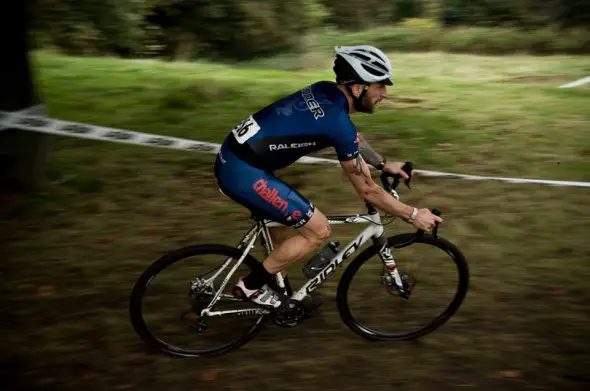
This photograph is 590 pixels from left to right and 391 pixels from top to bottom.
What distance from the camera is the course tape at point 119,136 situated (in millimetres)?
6320

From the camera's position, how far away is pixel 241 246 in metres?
4.21

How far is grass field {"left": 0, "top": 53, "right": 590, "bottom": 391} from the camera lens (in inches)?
171

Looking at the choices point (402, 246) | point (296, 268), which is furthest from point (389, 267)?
point (296, 268)

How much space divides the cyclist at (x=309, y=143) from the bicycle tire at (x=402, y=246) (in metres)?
0.37

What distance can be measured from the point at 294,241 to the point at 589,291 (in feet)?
9.31

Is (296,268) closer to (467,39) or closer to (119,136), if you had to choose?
(119,136)

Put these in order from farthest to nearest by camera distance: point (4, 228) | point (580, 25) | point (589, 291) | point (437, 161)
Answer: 1. point (580, 25)
2. point (437, 161)
3. point (4, 228)
4. point (589, 291)

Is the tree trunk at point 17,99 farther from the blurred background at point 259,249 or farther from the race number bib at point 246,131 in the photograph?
the race number bib at point 246,131

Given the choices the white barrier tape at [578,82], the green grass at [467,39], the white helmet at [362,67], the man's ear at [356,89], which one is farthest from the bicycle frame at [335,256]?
the green grass at [467,39]

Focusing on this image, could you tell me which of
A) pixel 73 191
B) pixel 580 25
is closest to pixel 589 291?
pixel 73 191

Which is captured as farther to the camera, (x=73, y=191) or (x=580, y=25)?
(x=580, y=25)

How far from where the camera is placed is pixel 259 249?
5805 millimetres

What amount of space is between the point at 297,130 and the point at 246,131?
1.08 ft

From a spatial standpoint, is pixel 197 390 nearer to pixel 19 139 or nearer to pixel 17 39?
pixel 19 139
